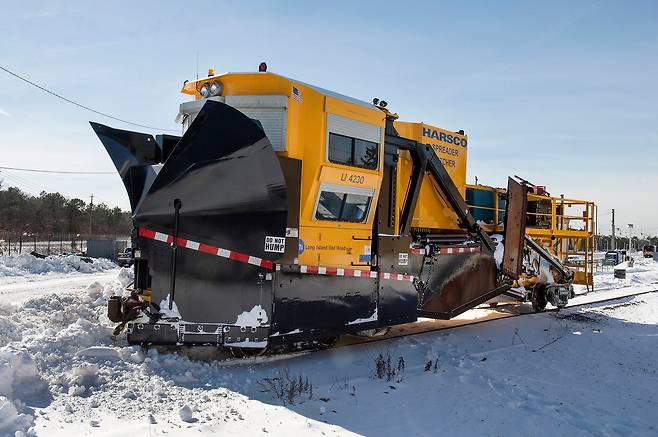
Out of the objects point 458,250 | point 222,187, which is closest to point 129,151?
point 222,187

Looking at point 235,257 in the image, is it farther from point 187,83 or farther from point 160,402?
Answer: point 187,83

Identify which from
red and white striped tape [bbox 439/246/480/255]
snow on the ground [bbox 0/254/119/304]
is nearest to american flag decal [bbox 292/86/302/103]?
red and white striped tape [bbox 439/246/480/255]

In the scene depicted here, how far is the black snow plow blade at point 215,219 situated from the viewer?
575cm

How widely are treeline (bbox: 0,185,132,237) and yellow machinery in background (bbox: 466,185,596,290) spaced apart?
44298 mm

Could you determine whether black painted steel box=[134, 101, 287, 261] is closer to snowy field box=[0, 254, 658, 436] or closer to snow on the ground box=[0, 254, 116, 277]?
snowy field box=[0, 254, 658, 436]

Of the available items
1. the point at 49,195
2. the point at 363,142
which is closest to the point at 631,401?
the point at 363,142

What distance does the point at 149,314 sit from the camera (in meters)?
5.91

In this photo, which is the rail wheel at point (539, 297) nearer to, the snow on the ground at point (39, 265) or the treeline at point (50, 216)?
the snow on the ground at point (39, 265)

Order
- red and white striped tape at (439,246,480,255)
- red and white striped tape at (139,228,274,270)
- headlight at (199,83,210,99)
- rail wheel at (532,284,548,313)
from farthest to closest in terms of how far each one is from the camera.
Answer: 1. rail wheel at (532,284,548,313)
2. red and white striped tape at (439,246,480,255)
3. headlight at (199,83,210,99)
4. red and white striped tape at (139,228,274,270)

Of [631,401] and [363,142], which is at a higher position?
[363,142]

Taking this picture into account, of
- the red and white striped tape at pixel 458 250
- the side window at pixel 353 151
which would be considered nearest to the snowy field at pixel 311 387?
the red and white striped tape at pixel 458 250

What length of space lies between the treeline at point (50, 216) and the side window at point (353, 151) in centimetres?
4536

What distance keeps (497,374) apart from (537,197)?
673 cm

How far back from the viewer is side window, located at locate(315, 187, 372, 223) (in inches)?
266
